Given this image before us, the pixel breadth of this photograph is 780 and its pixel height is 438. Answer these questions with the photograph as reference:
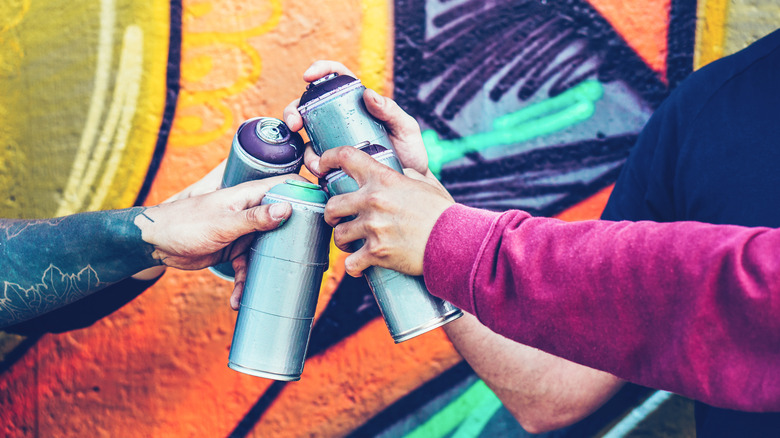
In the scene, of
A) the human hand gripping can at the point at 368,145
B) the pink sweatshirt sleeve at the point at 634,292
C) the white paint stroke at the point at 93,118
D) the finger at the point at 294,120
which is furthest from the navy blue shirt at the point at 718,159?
the white paint stroke at the point at 93,118

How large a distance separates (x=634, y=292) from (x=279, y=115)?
48.2 inches

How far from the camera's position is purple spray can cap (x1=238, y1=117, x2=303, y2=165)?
1068 mm

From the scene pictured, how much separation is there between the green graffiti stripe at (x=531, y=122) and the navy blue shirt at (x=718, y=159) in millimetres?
440

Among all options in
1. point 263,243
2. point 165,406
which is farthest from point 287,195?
point 165,406

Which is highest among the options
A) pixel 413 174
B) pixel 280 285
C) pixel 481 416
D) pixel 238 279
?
pixel 413 174

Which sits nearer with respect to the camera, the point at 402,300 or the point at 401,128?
the point at 402,300

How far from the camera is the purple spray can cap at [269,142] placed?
3.51 feet

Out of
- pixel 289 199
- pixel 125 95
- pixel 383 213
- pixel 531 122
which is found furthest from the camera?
pixel 531 122

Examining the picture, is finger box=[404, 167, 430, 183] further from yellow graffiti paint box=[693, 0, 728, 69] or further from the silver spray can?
yellow graffiti paint box=[693, 0, 728, 69]

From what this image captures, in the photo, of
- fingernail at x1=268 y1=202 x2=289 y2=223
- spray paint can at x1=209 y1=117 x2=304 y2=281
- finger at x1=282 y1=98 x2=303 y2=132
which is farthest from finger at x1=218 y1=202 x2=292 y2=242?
finger at x1=282 y1=98 x2=303 y2=132

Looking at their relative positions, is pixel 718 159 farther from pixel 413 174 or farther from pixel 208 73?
pixel 208 73

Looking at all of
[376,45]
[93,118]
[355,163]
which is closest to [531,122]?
[376,45]

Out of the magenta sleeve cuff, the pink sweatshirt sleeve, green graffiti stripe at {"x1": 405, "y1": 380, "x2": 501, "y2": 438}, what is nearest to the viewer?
the pink sweatshirt sleeve

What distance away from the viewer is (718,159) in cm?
109
